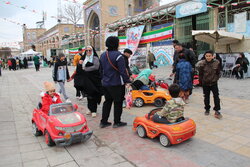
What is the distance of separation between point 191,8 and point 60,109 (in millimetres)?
12811

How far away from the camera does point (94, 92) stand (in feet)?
18.7

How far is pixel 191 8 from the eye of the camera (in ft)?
47.1

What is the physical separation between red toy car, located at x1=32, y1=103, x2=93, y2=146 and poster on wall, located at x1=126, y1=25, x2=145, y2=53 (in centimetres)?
1687

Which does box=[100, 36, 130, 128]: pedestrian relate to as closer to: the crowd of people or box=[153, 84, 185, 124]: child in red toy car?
the crowd of people

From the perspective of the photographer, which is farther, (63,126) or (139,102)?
(139,102)

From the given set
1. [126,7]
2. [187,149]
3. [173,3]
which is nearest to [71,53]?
[126,7]

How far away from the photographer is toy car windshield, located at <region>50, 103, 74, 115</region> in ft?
13.5

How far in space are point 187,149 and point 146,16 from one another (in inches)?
671

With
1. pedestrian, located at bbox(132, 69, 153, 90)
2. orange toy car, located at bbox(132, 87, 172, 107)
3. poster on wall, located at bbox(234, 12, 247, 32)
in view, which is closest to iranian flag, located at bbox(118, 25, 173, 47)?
poster on wall, located at bbox(234, 12, 247, 32)

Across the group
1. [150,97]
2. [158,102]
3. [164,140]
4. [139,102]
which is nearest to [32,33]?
[139,102]

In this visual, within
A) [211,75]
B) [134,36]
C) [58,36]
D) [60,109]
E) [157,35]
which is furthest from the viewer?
[58,36]

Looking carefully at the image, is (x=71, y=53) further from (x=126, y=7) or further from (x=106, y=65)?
(x=106, y=65)

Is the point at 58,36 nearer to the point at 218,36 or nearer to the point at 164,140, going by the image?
the point at 218,36

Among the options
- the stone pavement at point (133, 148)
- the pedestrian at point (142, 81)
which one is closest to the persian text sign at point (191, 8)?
the pedestrian at point (142, 81)
